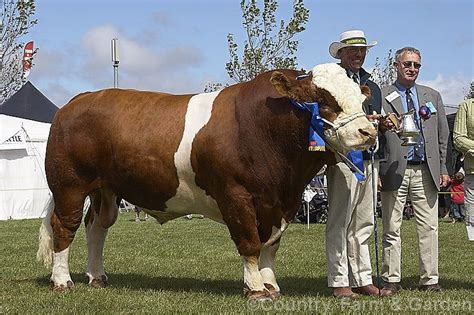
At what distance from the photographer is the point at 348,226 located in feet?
21.3

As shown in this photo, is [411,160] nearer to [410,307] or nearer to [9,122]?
[410,307]

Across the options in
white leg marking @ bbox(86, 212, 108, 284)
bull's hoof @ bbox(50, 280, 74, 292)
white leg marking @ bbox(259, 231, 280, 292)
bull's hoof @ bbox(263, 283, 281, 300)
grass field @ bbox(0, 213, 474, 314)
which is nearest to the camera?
grass field @ bbox(0, 213, 474, 314)

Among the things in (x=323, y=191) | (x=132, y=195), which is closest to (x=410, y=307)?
(x=132, y=195)

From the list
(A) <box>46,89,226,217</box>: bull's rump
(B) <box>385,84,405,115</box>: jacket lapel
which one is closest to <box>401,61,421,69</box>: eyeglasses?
(B) <box>385,84,405,115</box>: jacket lapel

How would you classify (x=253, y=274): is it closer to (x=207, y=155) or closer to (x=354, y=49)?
(x=207, y=155)

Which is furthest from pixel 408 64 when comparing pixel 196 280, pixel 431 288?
pixel 196 280

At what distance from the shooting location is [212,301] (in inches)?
239

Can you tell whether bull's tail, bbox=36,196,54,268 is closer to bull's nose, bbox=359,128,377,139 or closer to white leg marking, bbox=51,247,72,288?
white leg marking, bbox=51,247,72,288

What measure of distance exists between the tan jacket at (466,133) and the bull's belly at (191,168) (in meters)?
Result: 2.36

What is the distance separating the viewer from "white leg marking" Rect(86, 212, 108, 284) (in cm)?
725

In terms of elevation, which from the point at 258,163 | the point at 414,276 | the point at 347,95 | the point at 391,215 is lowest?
the point at 414,276

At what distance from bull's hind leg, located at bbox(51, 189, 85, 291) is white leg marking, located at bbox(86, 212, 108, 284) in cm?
34

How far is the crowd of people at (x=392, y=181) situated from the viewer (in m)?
6.31

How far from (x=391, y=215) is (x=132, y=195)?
2488 mm
